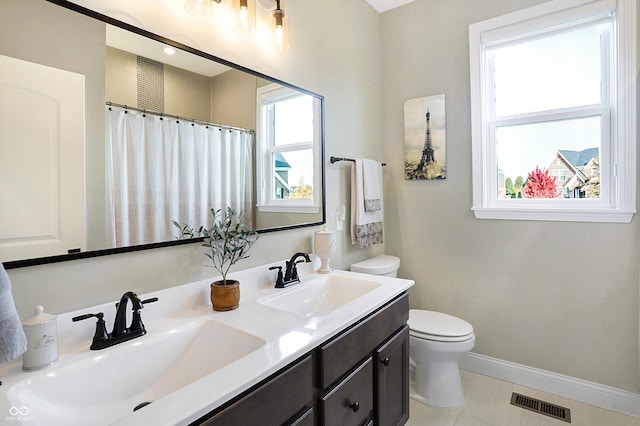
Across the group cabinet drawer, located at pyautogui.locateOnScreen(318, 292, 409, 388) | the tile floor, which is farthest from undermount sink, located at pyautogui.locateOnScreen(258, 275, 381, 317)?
the tile floor

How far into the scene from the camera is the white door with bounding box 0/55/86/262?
87 cm

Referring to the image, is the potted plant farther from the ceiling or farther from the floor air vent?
the ceiling

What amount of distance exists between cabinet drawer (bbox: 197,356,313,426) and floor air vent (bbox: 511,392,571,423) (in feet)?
5.54

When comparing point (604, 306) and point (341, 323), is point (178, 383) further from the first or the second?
point (604, 306)

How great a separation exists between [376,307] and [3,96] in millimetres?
1335

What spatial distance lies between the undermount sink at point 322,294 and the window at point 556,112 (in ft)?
3.84

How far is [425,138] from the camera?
2.48 meters

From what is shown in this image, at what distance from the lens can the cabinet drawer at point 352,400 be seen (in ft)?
3.57

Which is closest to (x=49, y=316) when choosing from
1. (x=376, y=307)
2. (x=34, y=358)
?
(x=34, y=358)

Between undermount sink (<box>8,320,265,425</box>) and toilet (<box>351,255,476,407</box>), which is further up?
undermount sink (<box>8,320,265,425</box>)

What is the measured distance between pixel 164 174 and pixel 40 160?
1.21 ft

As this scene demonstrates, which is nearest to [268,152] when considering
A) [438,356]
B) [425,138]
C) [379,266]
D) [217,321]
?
[217,321]

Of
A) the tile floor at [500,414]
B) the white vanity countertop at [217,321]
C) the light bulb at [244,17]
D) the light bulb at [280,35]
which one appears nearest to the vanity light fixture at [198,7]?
the light bulb at [244,17]

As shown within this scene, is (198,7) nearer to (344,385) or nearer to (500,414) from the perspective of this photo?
(344,385)
